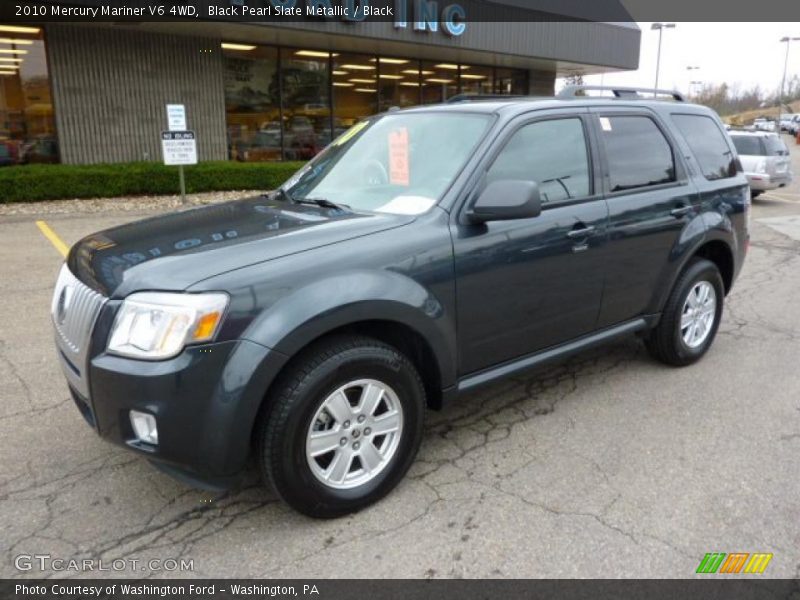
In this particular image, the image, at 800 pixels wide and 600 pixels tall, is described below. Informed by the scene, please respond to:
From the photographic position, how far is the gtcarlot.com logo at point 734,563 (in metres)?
2.52

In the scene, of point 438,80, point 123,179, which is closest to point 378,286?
point 123,179

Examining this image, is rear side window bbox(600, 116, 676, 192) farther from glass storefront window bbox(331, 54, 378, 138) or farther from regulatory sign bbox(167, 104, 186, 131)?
glass storefront window bbox(331, 54, 378, 138)

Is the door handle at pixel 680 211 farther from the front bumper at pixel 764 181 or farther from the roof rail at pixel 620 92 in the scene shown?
the front bumper at pixel 764 181

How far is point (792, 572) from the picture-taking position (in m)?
2.51

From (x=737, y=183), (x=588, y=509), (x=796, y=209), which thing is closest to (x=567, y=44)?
(x=796, y=209)

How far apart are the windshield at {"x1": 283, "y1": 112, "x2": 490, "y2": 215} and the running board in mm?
923

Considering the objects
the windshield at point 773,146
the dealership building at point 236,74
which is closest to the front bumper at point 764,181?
the windshield at point 773,146

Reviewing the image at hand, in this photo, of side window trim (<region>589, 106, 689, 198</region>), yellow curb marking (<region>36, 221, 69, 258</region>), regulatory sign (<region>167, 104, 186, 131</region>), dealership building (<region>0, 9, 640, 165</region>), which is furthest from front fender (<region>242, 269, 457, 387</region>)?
dealership building (<region>0, 9, 640, 165</region>)

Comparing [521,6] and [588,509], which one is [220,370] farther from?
[521,6]

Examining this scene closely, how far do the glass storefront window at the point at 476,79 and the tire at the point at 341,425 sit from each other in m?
18.5

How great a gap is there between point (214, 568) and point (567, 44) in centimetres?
1918

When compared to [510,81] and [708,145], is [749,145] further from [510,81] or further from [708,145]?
[708,145]

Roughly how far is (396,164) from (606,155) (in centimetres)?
131

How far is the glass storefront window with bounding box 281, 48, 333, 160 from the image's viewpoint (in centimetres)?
1591
